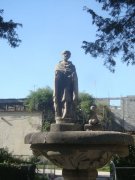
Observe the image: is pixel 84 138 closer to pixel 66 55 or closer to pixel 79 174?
pixel 79 174

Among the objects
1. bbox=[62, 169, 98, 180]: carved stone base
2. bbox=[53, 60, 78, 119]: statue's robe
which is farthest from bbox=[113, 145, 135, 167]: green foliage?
bbox=[62, 169, 98, 180]: carved stone base

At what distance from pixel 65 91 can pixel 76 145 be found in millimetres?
1848

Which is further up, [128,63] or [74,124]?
[128,63]

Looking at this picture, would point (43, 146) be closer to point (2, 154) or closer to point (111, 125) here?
point (2, 154)

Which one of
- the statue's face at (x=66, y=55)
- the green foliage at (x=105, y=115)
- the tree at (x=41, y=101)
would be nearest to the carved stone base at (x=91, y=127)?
the statue's face at (x=66, y=55)

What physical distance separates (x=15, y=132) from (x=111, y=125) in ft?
29.4

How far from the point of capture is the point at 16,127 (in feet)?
130

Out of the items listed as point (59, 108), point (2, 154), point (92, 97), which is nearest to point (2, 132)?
point (92, 97)

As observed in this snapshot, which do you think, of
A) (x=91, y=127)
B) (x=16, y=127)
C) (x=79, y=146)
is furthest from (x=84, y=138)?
(x=16, y=127)

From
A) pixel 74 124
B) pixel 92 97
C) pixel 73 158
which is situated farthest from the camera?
pixel 92 97

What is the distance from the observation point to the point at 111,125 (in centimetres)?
4088

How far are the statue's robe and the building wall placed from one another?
2900 cm

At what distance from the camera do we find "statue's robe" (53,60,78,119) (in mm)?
9703

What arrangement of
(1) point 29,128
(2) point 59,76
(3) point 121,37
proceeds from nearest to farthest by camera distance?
(2) point 59,76, (3) point 121,37, (1) point 29,128
